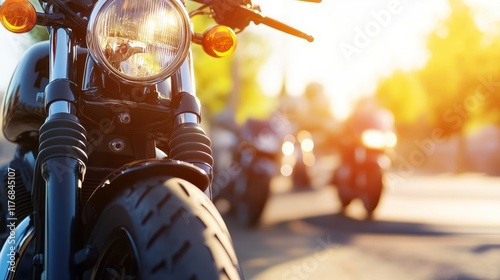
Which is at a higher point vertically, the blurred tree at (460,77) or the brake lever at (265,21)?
Result: the blurred tree at (460,77)

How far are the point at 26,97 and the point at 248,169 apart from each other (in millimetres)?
6033

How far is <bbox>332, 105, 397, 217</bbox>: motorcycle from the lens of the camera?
31.1 ft

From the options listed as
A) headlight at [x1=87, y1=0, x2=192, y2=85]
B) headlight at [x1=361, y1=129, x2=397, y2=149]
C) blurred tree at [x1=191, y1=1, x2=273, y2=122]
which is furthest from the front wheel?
blurred tree at [x1=191, y1=1, x2=273, y2=122]

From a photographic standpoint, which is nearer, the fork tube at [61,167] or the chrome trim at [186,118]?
the fork tube at [61,167]

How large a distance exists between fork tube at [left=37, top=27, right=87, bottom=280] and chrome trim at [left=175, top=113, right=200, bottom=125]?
280 mm

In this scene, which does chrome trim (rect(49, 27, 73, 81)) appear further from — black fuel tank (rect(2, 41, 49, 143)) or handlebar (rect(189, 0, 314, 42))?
handlebar (rect(189, 0, 314, 42))

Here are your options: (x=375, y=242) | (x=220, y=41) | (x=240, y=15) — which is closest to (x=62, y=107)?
(x=220, y=41)

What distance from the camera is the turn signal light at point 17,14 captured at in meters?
2.10

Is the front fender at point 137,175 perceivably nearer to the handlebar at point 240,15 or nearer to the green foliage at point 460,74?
the handlebar at point 240,15

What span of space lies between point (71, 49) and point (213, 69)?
33.4 metres

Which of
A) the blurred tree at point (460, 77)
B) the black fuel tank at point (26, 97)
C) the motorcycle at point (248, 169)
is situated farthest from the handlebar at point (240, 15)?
the blurred tree at point (460, 77)

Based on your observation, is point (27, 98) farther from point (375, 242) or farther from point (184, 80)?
point (375, 242)

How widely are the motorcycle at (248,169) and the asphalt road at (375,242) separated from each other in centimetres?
27

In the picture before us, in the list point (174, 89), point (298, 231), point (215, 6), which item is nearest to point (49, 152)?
point (174, 89)
